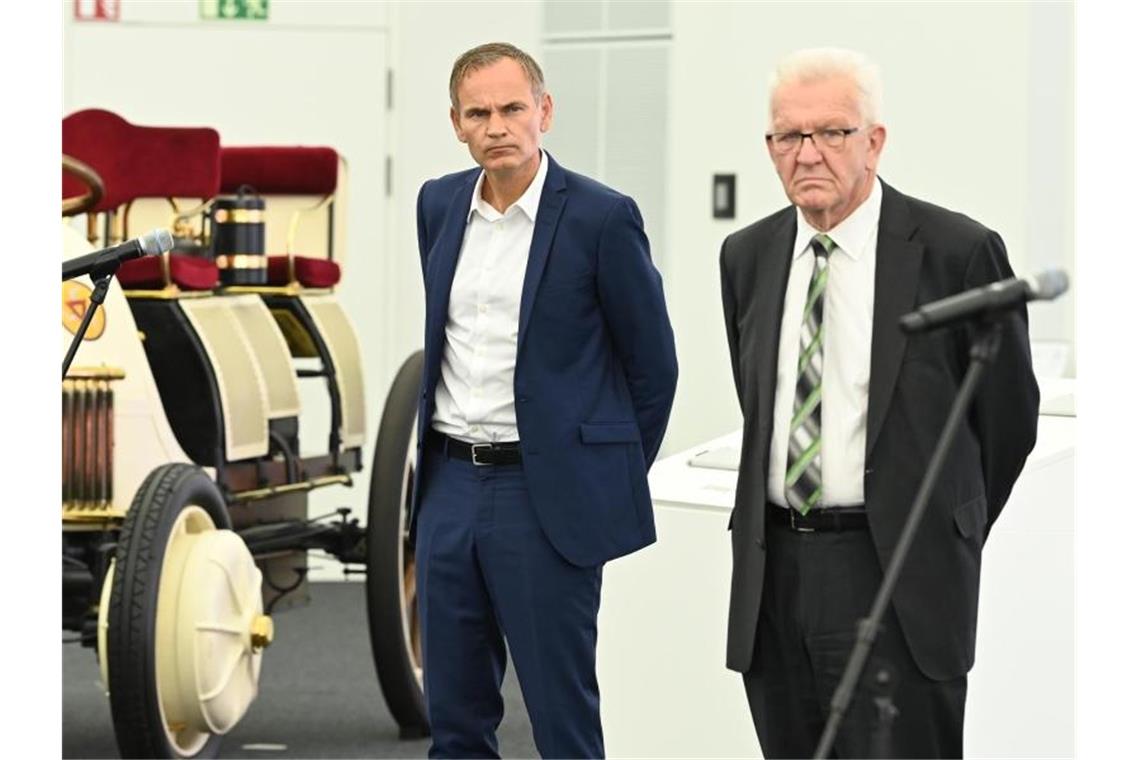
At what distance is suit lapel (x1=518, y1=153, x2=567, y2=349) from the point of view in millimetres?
3074

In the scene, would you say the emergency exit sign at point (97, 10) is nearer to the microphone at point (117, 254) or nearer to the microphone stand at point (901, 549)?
the microphone at point (117, 254)

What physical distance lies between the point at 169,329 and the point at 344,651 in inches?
80.9

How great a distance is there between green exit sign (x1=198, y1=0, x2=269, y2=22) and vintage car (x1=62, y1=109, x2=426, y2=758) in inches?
95.2

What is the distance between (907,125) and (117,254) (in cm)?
478

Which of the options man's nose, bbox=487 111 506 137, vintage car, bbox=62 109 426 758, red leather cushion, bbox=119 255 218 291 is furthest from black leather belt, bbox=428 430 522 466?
red leather cushion, bbox=119 255 218 291

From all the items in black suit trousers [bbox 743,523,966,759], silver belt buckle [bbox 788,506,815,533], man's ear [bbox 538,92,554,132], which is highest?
man's ear [bbox 538,92,554,132]

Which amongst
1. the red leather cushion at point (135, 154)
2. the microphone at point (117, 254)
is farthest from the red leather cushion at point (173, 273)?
the microphone at point (117, 254)

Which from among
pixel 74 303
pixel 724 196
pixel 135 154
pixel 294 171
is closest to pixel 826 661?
pixel 74 303

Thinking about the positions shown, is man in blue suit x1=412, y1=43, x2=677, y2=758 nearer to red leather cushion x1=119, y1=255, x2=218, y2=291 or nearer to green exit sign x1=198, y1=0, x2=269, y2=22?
red leather cushion x1=119, y1=255, x2=218, y2=291

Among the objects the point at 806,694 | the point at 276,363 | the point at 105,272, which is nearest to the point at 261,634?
the point at 276,363

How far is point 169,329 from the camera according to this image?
489 cm

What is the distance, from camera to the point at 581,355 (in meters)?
3.13

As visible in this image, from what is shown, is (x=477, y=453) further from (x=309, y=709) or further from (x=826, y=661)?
(x=309, y=709)

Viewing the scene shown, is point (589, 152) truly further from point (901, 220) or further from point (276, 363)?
point (901, 220)
